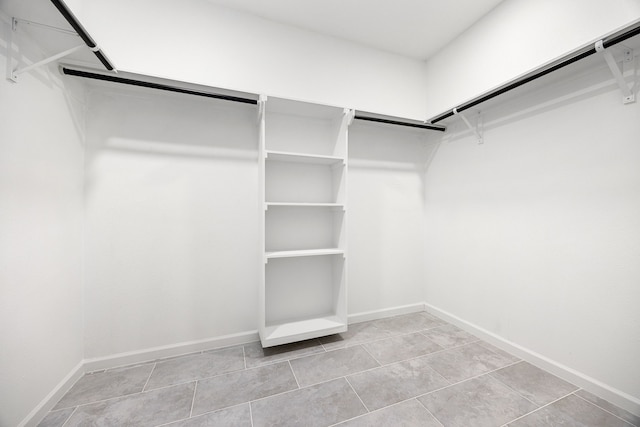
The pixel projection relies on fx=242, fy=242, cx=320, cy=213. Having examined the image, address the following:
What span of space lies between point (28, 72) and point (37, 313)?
138 centimetres

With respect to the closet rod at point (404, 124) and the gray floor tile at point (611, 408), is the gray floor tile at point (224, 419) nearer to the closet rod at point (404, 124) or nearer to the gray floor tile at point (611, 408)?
the gray floor tile at point (611, 408)

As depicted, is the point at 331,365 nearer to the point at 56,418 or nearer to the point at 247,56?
the point at 56,418

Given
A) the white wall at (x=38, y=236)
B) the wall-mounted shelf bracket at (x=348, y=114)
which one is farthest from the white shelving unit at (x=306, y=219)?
the white wall at (x=38, y=236)

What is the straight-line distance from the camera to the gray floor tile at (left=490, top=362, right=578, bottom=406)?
1.57 metres

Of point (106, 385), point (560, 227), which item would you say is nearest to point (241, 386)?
point (106, 385)

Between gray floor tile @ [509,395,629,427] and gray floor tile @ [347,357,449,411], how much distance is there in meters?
0.46

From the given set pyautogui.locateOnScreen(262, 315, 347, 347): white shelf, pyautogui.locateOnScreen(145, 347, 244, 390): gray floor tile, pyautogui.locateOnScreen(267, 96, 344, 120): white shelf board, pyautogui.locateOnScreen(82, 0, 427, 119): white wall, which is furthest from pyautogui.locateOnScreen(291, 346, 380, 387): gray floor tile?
pyautogui.locateOnScreen(82, 0, 427, 119): white wall

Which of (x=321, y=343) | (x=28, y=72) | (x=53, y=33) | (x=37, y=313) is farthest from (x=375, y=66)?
(x=37, y=313)

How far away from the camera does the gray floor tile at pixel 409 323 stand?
2.50 metres

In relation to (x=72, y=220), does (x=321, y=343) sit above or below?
below

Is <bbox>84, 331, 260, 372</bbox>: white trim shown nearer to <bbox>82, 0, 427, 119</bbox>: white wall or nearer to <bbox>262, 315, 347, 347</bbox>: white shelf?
<bbox>262, 315, 347, 347</bbox>: white shelf

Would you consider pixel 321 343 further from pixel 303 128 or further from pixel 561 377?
pixel 303 128

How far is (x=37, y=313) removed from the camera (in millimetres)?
1405

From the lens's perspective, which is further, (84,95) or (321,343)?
(321,343)
